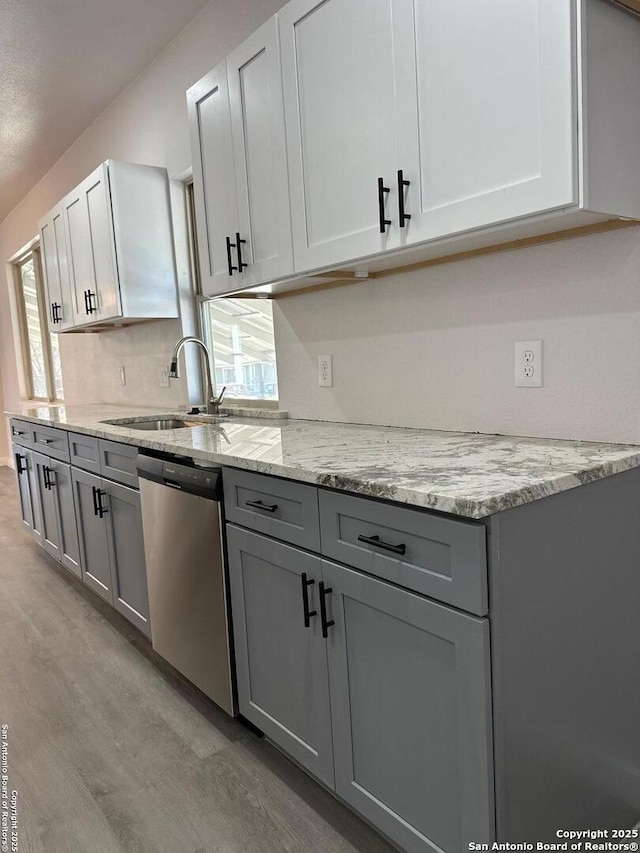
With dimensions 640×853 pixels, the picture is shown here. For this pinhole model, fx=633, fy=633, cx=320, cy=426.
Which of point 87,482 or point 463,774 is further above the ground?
point 87,482

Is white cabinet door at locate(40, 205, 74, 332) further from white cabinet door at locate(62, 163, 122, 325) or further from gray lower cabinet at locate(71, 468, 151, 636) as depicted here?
gray lower cabinet at locate(71, 468, 151, 636)

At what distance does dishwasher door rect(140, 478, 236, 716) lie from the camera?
6.24 ft

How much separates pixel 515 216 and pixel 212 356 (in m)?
2.44

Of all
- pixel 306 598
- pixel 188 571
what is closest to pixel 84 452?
pixel 188 571

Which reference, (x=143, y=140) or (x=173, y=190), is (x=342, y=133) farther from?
(x=143, y=140)

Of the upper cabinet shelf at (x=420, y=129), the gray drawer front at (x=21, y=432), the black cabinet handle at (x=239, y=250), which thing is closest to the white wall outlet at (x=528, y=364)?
the upper cabinet shelf at (x=420, y=129)

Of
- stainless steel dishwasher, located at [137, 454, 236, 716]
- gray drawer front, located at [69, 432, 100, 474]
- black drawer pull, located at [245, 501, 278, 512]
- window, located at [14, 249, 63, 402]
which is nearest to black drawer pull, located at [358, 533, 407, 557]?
black drawer pull, located at [245, 501, 278, 512]

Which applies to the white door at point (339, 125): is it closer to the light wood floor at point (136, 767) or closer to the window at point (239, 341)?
the window at point (239, 341)

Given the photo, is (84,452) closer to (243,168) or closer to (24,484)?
(24,484)

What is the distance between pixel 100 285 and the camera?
3.59 metres

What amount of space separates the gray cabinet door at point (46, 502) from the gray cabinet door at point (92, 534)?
43 cm

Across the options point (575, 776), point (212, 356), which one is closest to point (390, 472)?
point (575, 776)

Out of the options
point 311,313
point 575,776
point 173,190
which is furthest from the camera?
point 173,190

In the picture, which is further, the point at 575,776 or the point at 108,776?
the point at 108,776
